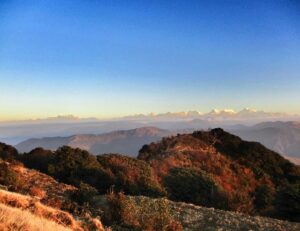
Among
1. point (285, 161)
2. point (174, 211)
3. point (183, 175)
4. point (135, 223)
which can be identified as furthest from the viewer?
point (285, 161)

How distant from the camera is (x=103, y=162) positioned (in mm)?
36344

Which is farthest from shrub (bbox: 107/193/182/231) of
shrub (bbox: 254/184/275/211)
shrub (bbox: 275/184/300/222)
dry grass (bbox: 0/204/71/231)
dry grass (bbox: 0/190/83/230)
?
shrub (bbox: 254/184/275/211)

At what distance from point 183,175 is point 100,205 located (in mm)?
9658

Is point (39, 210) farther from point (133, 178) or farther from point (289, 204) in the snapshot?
point (289, 204)

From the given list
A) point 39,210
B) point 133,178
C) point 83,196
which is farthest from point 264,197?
point 39,210

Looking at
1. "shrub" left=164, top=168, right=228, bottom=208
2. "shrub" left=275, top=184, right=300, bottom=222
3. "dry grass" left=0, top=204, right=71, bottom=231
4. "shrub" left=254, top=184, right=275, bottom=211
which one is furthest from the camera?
"shrub" left=254, top=184, right=275, bottom=211

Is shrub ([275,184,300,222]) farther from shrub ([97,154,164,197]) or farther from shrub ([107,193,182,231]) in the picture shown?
shrub ([107,193,182,231])

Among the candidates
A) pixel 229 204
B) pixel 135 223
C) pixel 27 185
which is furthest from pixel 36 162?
pixel 135 223

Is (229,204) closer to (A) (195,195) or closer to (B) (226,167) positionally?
(A) (195,195)

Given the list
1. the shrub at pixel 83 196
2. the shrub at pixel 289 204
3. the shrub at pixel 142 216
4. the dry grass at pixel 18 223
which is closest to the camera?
the dry grass at pixel 18 223

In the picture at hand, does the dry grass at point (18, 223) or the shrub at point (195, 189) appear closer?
the dry grass at point (18, 223)

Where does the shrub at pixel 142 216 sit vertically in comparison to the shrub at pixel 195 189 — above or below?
above

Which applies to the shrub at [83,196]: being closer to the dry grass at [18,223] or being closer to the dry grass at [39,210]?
the dry grass at [39,210]

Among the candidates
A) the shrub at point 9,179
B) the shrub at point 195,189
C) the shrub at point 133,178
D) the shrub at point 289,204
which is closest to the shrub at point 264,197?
the shrub at point 195,189
